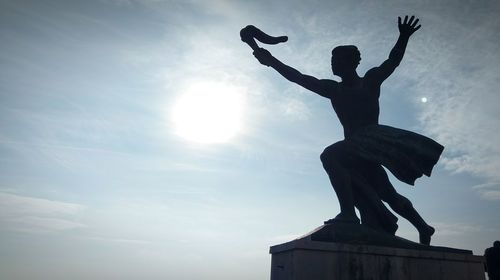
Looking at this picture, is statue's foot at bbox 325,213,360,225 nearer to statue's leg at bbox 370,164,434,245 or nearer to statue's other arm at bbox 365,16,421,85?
statue's leg at bbox 370,164,434,245

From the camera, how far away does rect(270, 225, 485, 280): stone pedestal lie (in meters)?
4.37

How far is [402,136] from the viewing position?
575cm

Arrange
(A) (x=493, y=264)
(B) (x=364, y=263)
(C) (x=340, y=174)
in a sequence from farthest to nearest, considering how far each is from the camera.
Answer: (A) (x=493, y=264), (C) (x=340, y=174), (B) (x=364, y=263)

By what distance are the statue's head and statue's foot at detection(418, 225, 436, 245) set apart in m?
2.89

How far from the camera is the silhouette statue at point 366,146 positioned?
5531 mm

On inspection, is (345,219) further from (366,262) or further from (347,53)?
(347,53)

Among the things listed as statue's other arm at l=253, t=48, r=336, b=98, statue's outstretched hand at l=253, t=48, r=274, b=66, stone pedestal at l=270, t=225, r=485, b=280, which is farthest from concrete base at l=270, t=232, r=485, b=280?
statue's outstretched hand at l=253, t=48, r=274, b=66

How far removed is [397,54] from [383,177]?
2.25 meters

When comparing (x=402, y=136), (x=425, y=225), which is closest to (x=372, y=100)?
(x=402, y=136)

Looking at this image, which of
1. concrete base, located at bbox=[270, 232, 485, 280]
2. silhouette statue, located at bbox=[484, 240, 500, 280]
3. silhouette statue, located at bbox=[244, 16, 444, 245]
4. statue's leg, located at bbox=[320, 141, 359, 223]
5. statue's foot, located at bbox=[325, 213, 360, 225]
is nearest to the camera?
concrete base, located at bbox=[270, 232, 485, 280]

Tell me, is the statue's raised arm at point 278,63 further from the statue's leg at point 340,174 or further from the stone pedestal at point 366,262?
the stone pedestal at point 366,262

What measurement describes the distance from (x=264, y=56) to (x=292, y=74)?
57cm

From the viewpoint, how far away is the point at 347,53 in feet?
20.6

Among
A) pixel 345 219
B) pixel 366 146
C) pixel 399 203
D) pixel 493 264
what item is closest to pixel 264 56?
pixel 366 146
